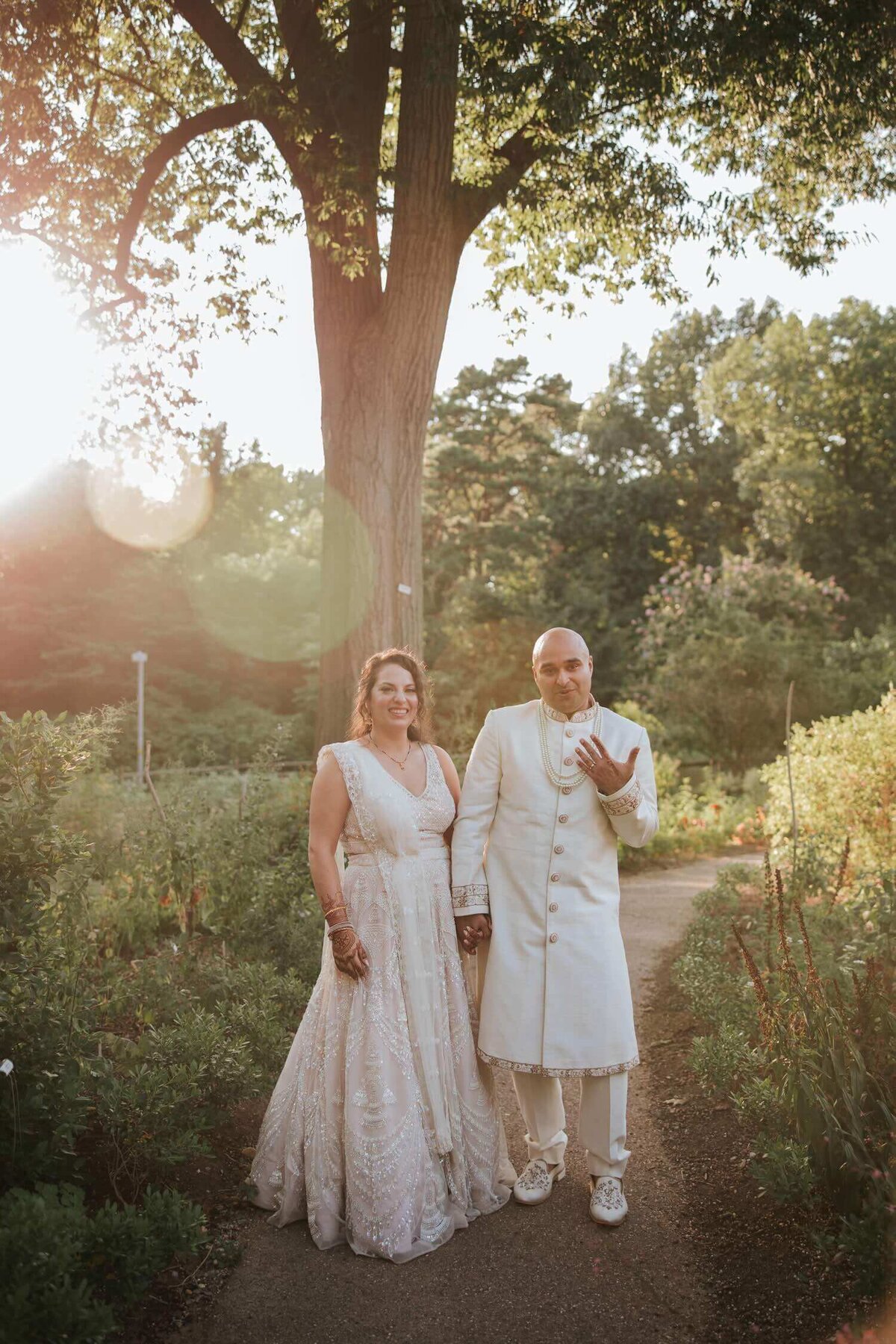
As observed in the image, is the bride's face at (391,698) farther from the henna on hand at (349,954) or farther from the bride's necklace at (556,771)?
the henna on hand at (349,954)

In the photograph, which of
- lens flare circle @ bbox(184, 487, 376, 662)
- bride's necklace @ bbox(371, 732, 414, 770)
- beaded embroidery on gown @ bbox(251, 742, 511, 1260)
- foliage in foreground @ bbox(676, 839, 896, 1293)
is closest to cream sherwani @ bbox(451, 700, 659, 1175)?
beaded embroidery on gown @ bbox(251, 742, 511, 1260)

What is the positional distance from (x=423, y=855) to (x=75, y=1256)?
1.65 m

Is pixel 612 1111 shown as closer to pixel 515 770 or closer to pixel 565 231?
pixel 515 770

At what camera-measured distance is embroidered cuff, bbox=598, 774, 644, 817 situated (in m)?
3.69

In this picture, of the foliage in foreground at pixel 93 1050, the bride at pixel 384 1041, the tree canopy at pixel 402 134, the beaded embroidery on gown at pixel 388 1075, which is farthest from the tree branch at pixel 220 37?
the beaded embroidery on gown at pixel 388 1075

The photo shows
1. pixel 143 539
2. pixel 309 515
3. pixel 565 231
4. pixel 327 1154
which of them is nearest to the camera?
pixel 327 1154

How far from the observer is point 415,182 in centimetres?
736

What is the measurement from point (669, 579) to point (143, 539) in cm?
1516

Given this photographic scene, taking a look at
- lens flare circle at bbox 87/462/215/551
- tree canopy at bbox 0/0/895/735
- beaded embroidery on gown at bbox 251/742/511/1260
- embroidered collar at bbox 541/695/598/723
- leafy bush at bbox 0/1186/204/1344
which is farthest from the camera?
lens flare circle at bbox 87/462/215/551

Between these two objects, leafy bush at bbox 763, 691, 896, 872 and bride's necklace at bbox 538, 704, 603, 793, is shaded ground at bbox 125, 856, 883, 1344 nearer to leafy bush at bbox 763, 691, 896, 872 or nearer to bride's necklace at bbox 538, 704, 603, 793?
bride's necklace at bbox 538, 704, 603, 793

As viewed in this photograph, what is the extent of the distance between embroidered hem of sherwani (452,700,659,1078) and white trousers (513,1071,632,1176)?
0.10 metres

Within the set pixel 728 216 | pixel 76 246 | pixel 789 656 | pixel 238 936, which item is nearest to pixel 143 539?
pixel 789 656

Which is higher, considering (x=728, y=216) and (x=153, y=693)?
(x=728, y=216)

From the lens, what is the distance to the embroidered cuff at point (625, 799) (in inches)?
145
